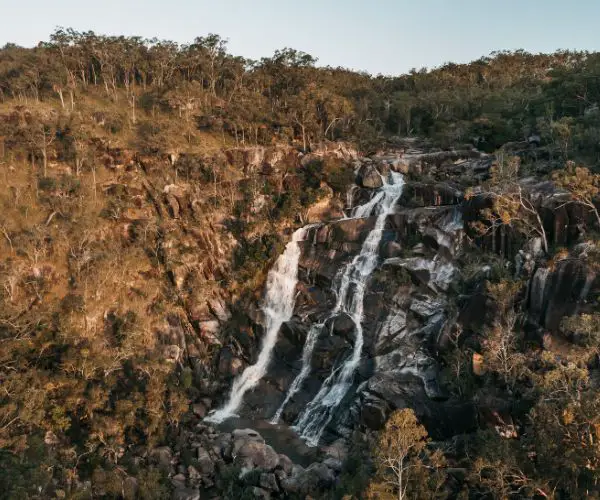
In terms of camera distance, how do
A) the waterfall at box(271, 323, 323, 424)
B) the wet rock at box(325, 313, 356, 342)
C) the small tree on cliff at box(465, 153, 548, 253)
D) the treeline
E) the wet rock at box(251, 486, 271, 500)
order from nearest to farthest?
the wet rock at box(251, 486, 271, 500), the small tree on cliff at box(465, 153, 548, 253), the waterfall at box(271, 323, 323, 424), the wet rock at box(325, 313, 356, 342), the treeline

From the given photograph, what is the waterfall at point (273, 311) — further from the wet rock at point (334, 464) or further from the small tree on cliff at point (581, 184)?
the small tree on cliff at point (581, 184)

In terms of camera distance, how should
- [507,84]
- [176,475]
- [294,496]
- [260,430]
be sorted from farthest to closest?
1. [507,84]
2. [260,430]
3. [176,475]
4. [294,496]

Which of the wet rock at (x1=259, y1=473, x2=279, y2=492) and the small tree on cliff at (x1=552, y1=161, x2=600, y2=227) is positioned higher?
the small tree on cliff at (x1=552, y1=161, x2=600, y2=227)

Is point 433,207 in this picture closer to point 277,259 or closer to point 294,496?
point 277,259

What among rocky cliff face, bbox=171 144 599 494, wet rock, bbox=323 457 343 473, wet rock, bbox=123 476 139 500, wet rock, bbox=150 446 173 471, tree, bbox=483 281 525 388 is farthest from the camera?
rocky cliff face, bbox=171 144 599 494

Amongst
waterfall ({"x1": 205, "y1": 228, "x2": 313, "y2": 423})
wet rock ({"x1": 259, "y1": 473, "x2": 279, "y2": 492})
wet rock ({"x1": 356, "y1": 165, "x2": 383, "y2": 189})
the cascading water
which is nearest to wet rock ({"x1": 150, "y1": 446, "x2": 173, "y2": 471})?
waterfall ({"x1": 205, "y1": 228, "x2": 313, "y2": 423})

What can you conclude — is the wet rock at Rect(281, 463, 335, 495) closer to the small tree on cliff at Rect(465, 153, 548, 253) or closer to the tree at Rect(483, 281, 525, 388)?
the tree at Rect(483, 281, 525, 388)

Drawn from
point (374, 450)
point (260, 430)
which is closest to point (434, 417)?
point (374, 450)

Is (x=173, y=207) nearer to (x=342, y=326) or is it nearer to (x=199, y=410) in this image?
(x=199, y=410)
